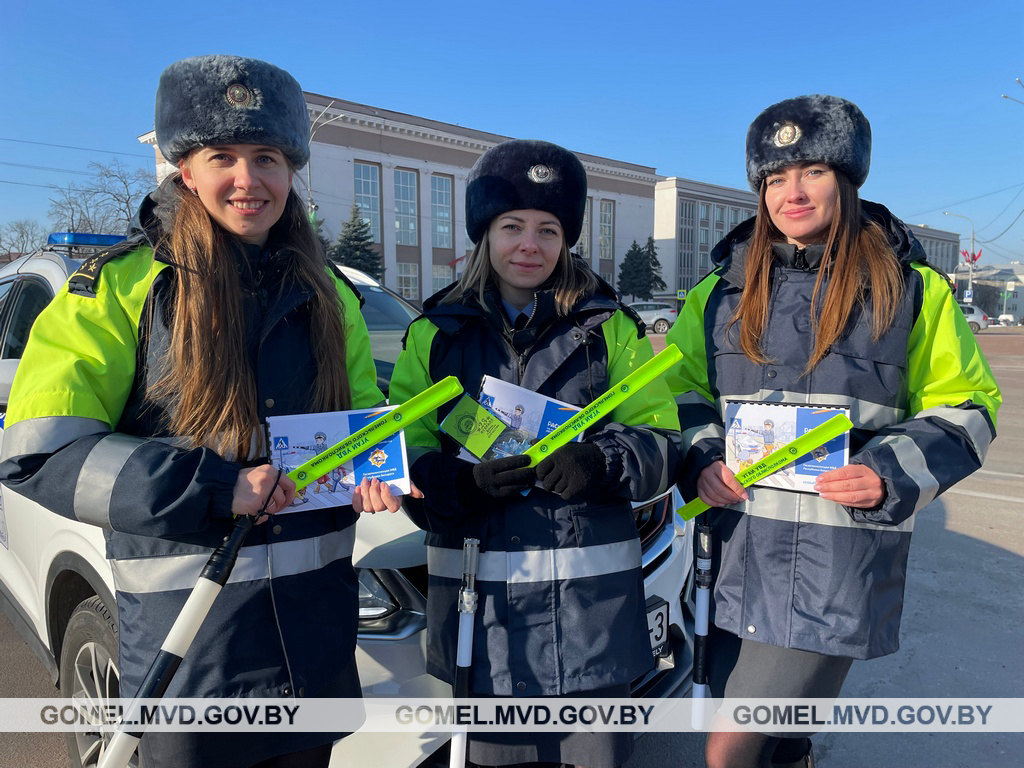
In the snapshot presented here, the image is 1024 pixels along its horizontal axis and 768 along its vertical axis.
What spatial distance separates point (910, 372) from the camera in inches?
72.9

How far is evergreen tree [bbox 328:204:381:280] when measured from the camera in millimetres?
39875

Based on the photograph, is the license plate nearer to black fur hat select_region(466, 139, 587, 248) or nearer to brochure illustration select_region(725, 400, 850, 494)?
brochure illustration select_region(725, 400, 850, 494)

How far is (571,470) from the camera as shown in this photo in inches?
65.0

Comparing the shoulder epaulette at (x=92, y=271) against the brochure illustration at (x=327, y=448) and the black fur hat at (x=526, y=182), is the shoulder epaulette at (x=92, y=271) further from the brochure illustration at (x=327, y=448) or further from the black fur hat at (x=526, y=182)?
the black fur hat at (x=526, y=182)

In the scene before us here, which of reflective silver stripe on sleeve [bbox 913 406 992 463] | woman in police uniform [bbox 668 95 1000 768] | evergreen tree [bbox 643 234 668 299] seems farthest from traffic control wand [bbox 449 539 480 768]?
evergreen tree [bbox 643 234 668 299]

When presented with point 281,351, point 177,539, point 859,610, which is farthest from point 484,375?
point 859,610

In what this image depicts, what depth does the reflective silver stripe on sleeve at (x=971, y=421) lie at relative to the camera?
5.74 feet

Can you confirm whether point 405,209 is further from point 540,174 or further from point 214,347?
point 214,347

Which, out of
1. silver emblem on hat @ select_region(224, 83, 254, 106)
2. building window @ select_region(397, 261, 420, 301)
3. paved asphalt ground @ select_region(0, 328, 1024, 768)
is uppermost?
building window @ select_region(397, 261, 420, 301)

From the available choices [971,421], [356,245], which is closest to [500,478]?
[971,421]

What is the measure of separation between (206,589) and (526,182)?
4.41 ft

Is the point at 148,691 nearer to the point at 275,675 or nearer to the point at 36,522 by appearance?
the point at 275,675

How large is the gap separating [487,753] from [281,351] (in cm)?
123

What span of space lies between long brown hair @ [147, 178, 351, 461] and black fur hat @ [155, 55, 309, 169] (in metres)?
0.15
